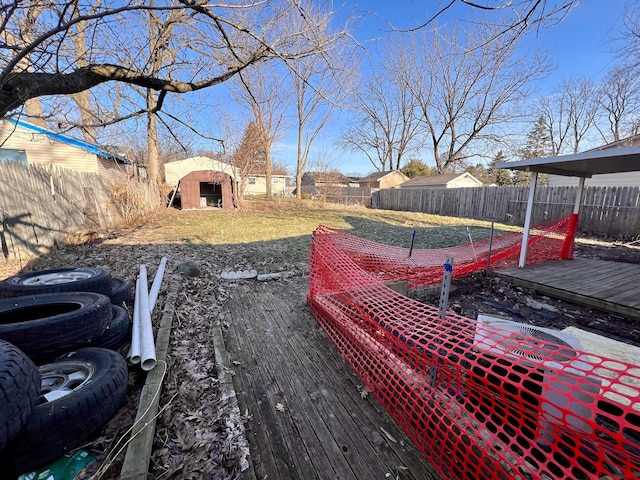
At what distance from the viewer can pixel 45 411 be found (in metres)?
1.66

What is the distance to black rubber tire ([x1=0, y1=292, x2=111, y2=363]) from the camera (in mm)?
2129

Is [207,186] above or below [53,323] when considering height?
above

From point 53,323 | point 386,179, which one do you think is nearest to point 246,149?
point 53,323

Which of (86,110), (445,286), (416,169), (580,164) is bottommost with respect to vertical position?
(445,286)

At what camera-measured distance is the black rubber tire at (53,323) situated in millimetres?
2129

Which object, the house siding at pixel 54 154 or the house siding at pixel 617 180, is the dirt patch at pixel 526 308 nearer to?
the house siding at pixel 617 180

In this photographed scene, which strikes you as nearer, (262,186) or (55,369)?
(55,369)

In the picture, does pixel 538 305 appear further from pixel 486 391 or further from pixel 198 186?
pixel 198 186

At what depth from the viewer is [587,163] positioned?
17.4 ft

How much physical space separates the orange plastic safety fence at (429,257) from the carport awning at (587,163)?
1297 millimetres

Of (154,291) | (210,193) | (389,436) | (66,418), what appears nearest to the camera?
(66,418)

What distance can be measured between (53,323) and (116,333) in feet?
1.95

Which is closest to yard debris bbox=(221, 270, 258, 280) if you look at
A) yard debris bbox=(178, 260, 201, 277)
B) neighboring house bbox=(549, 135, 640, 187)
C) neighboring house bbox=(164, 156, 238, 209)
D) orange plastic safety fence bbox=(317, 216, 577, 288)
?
yard debris bbox=(178, 260, 201, 277)

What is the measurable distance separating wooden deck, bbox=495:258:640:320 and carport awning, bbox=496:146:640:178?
2.14 meters
